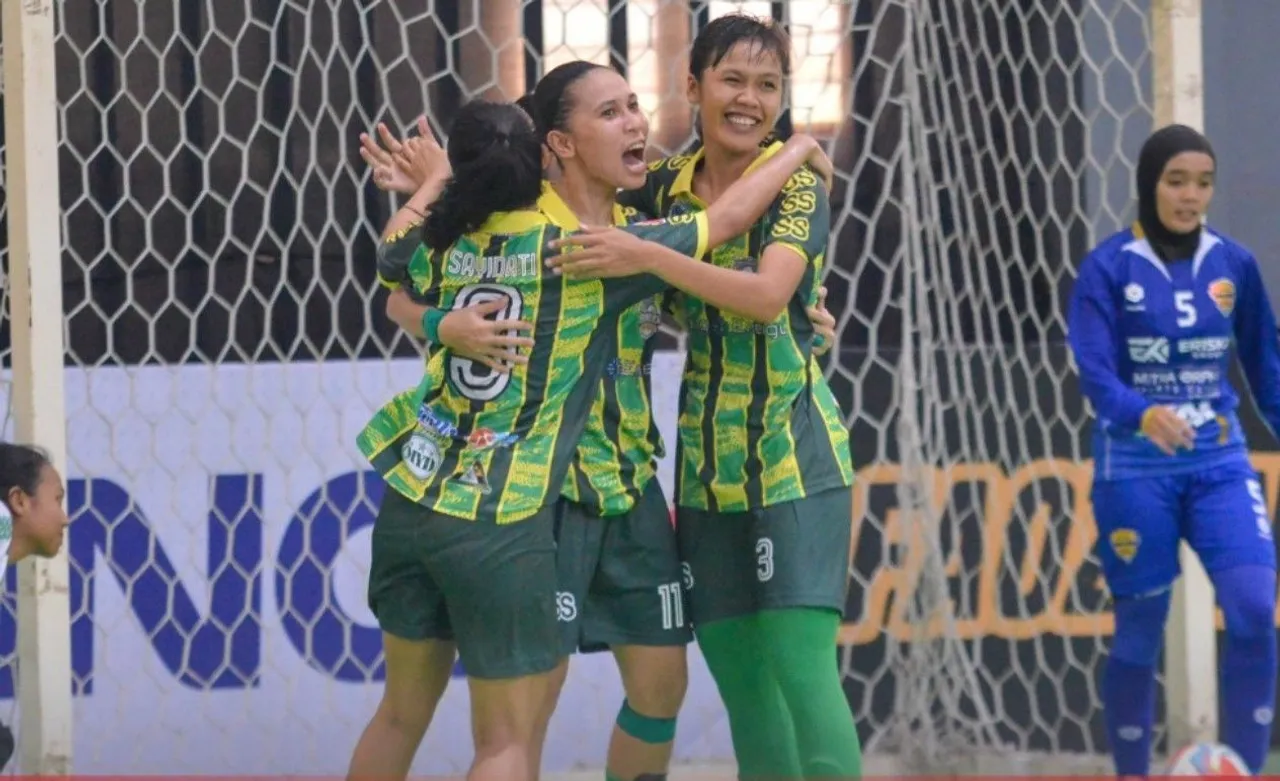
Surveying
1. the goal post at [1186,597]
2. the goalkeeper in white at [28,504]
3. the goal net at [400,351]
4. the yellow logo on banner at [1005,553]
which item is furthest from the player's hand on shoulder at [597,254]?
the yellow logo on banner at [1005,553]

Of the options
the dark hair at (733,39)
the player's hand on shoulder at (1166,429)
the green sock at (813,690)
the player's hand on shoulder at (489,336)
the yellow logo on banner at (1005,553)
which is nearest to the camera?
the player's hand on shoulder at (489,336)

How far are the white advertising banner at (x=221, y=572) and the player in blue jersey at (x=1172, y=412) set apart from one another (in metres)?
1.21

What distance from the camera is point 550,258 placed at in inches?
128

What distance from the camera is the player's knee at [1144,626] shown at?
14.6 feet

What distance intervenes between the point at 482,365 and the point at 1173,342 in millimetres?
1849

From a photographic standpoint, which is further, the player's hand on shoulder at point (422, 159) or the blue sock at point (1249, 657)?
the blue sock at point (1249, 657)

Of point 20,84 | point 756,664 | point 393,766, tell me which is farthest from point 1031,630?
point 20,84

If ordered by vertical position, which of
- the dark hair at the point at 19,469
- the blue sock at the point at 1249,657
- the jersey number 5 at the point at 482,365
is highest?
the jersey number 5 at the point at 482,365

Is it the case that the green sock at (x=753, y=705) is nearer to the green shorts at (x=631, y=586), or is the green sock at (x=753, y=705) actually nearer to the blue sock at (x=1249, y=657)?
the green shorts at (x=631, y=586)

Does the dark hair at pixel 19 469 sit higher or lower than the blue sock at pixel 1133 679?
higher

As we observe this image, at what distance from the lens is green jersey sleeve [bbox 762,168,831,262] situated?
3.46 metres

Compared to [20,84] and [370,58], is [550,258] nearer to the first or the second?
[20,84]

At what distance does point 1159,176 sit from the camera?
4453mm

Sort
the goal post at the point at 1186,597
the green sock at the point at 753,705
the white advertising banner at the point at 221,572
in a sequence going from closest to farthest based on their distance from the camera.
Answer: the green sock at the point at 753,705 < the goal post at the point at 1186,597 < the white advertising banner at the point at 221,572
